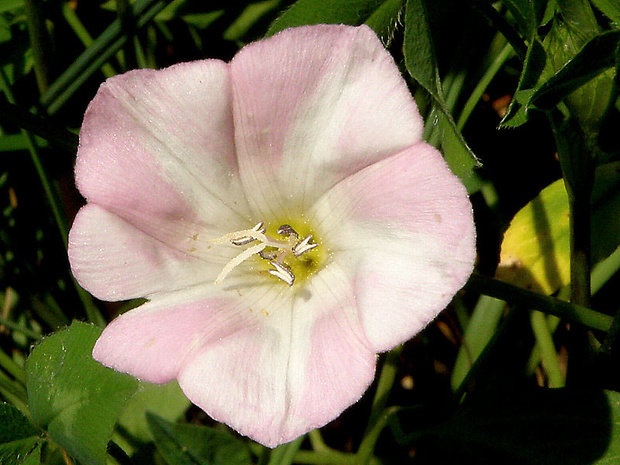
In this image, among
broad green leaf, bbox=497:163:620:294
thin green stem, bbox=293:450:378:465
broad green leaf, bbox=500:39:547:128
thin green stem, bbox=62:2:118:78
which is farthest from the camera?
thin green stem, bbox=62:2:118:78

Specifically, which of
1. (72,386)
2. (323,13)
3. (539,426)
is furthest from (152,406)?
(323,13)

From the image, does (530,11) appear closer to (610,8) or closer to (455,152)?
(610,8)

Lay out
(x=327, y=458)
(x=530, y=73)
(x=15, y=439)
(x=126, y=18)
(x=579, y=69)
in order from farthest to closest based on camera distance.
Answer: (x=327, y=458), (x=126, y=18), (x=15, y=439), (x=530, y=73), (x=579, y=69)

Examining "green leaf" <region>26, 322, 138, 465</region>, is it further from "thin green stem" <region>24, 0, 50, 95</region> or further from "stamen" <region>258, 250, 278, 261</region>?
"thin green stem" <region>24, 0, 50, 95</region>

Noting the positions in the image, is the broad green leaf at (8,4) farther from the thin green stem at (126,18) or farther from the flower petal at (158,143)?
the flower petal at (158,143)

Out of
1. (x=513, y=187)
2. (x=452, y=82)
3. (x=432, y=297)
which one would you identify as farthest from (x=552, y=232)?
(x=432, y=297)

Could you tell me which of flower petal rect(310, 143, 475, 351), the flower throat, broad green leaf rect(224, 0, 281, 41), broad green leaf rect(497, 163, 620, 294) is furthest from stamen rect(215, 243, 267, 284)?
broad green leaf rect(224, 0, 281, 41)
